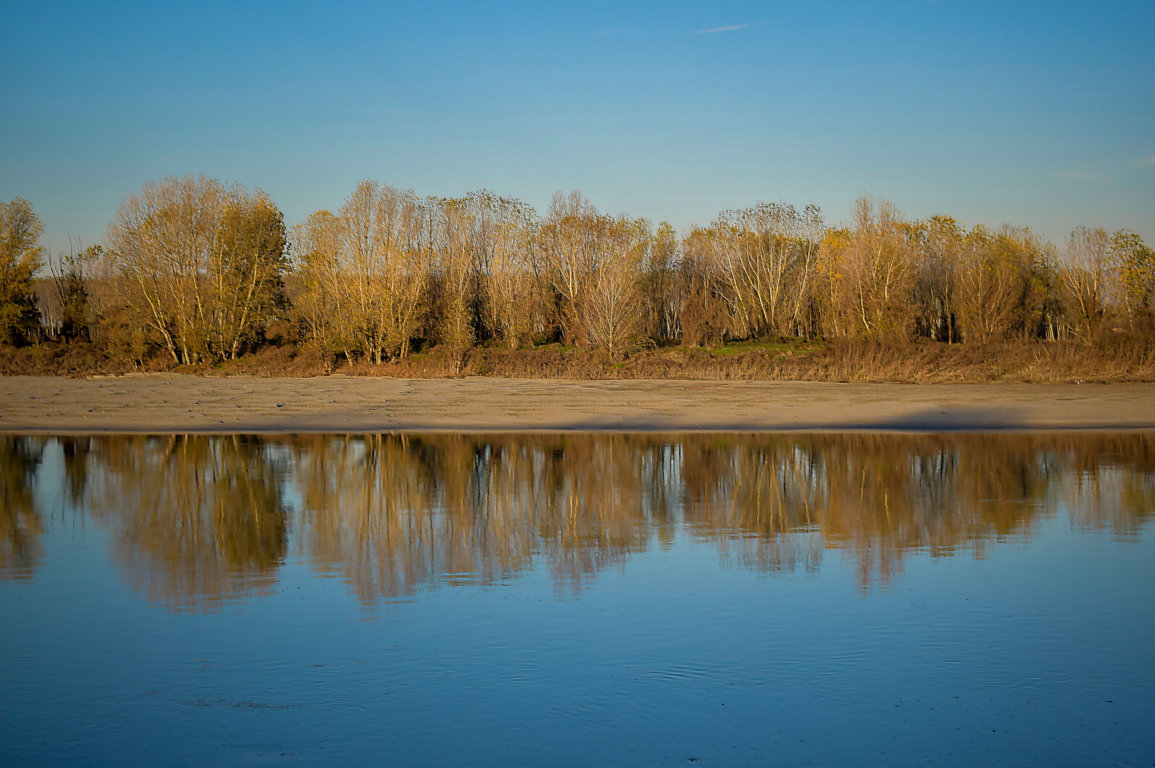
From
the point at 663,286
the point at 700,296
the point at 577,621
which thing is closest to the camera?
the point at 577,621

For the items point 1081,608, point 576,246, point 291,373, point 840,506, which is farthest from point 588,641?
point 576,246

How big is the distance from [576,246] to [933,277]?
920 inches

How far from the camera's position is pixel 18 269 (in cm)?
4875

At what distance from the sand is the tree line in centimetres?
746

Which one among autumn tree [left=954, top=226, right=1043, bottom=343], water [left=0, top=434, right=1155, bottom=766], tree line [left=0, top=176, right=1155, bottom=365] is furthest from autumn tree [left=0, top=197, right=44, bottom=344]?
autumn tree [left=954, top=226, right=1043, bottom=343]

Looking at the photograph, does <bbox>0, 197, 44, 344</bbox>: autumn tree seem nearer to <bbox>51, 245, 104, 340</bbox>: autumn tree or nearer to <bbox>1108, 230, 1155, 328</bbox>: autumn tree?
<bbox>51, 245, 104, 340</bbox>: autumn tree

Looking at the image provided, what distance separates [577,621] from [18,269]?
51177mm

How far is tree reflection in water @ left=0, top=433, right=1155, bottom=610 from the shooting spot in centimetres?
917

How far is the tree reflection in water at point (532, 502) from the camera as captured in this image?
9.17m

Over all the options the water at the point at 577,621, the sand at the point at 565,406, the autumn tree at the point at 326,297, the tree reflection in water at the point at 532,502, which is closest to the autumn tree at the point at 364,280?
the autumn tree at the point at 326,297

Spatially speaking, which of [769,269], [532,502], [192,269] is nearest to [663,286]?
[769,269]

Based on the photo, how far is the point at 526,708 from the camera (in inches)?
211

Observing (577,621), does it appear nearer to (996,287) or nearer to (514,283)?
(514,283)

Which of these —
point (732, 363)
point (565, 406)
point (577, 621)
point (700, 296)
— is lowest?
point (577, 621)
